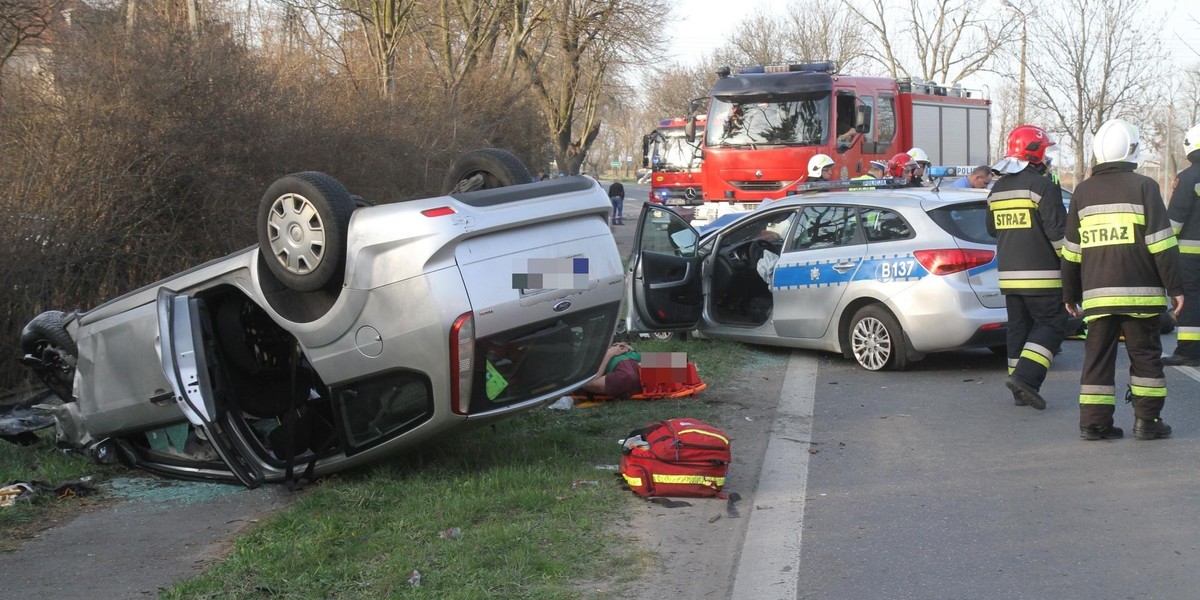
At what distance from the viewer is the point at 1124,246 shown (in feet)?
21.8

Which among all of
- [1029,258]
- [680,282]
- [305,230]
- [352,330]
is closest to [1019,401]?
[1029,258]

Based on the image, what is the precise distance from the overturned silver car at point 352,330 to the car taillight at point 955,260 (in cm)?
370

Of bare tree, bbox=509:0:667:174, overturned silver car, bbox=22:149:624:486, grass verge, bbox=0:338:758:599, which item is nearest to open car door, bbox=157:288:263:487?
overturned silver car, bbox=22:149:624:486

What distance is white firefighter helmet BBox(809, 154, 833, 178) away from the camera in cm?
1669

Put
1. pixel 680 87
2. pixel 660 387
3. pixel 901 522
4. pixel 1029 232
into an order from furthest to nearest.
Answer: pixel 680 87
pixel 660 387
pixel 1029 232
pixel 901 522

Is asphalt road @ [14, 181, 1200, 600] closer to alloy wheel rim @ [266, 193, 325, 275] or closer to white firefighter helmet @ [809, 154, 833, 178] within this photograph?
alloy wheel rim @ [266, 193, 325, 275]

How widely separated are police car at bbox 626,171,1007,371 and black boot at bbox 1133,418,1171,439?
2.01 metres

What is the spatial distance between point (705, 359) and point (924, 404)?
2283 mm

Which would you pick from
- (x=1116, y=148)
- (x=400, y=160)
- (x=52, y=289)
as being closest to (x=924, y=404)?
(x=1116, y=148)

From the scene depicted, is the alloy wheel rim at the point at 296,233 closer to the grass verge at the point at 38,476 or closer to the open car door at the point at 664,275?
the grass verge at the point at 38,476

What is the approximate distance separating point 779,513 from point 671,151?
2860 cm

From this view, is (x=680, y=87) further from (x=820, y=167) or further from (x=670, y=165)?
(x=820, y=167)

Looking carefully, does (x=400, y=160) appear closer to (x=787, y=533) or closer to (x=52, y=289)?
(x=52, y=289)

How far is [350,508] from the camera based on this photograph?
545 centimetres
